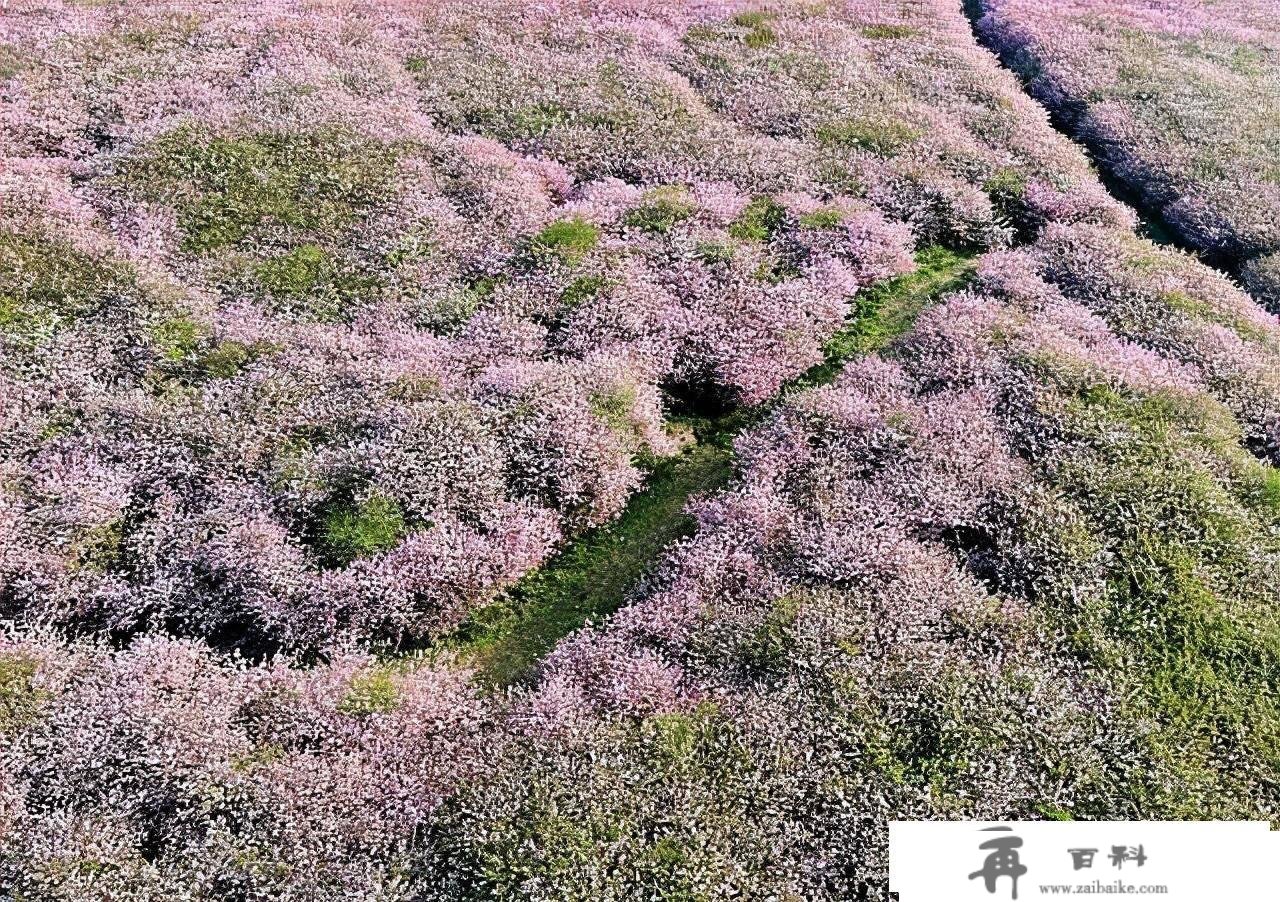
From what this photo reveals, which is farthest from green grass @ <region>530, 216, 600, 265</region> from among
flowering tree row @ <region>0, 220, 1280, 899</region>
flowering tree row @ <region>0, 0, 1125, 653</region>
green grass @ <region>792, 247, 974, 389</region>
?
flowering tree row @ <region>0, 220, 1280, 899</region>

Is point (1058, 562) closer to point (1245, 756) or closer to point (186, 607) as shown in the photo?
point (1245, 756)

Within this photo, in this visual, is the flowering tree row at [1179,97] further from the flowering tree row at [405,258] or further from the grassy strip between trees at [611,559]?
the grassy strip between trees at [611,559]

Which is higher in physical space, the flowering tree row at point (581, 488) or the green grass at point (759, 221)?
the green grass at point (759, 221)

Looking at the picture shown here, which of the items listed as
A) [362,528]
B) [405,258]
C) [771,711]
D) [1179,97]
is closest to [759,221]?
[405,258]

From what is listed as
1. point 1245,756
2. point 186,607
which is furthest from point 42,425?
point 1245,756

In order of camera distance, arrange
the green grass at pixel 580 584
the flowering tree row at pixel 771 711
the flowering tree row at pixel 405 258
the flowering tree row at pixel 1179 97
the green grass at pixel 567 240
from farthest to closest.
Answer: the flowering tree row at pixel 1179 97
the green grass at pixel 567 240
the flowering tree row at pixel 405 258
the green grass at pixel 580 584
the flowering tree row at pixel 771 711

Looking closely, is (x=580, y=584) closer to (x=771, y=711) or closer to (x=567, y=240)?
(x=771, y=711)

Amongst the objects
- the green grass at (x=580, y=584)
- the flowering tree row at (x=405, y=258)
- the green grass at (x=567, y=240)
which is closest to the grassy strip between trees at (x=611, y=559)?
the green grass at (x=580, y=584)

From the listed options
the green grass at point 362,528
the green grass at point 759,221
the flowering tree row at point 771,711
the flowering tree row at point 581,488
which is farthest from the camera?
the green grass at point 759,221

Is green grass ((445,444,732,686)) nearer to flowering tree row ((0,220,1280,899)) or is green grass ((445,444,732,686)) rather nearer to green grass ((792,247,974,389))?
flowering tree row ((0,220,1280,899))
